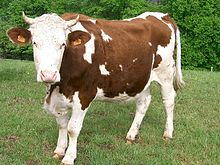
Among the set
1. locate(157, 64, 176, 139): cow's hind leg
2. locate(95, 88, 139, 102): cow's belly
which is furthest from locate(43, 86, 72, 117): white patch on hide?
locate(157, 64, 176, 139): cow's hind leg

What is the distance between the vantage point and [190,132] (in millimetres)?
8250

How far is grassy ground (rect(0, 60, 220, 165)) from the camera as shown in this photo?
6762mm

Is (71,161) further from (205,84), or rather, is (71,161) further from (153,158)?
(205,84)

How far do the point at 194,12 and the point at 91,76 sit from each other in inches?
1519

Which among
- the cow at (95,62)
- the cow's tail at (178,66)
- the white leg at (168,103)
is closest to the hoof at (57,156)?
the cow at (95,62)

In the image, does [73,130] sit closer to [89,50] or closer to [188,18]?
[89,50]

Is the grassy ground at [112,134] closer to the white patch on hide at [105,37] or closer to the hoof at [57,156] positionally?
the hoof at [57,156]

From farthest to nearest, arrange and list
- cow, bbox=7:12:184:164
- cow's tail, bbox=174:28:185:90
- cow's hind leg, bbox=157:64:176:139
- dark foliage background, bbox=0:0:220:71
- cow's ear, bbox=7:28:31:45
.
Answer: dark foliage background, bbox=0:0:220:71 → cow's tail, bbox=174:28:185:90 → cow's hind leg, bbox=157:64:176:139 → cow's ear, bbox=7:28:31:45 → cow, bbox=7:12:184:164

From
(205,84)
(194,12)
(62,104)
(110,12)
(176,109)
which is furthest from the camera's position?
(110,12)

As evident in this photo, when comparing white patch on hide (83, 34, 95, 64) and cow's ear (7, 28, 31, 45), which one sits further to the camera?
white patch on hide (83, 34, 95, 64)

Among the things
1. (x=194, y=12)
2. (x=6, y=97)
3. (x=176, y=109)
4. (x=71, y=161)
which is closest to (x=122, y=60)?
(x=71, y=161)

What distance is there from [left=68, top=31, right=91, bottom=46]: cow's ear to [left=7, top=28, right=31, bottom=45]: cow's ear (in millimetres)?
549

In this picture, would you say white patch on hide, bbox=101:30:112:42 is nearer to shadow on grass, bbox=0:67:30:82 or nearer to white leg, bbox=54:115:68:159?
white leg, bbox=54:115:68:159

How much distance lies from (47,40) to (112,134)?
295 centimetres
